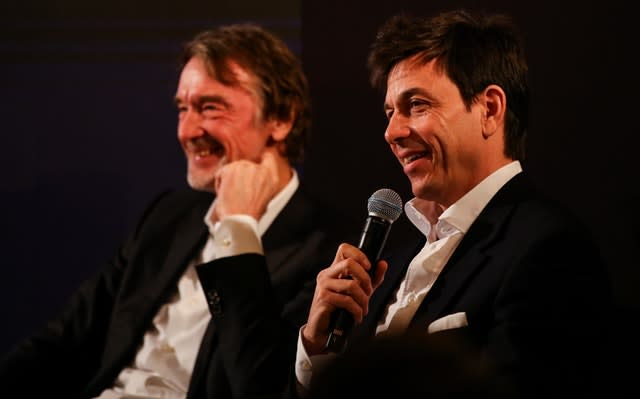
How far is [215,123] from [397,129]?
3.23 ft

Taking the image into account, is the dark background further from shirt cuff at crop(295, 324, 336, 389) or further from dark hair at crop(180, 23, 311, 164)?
shirt cuff at crop(295, 324, 336, 389)

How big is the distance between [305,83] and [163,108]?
66 cm

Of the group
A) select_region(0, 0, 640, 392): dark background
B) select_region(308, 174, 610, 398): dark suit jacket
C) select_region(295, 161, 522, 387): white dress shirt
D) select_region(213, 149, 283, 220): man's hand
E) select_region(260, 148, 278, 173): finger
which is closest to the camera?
select_region(308, 174, 610, 398): dark suit jacket

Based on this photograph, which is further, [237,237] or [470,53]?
[237,237]

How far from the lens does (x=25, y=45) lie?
3119 mm

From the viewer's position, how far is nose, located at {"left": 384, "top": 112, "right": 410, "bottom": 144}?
5.62 ft

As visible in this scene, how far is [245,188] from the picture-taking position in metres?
2.37

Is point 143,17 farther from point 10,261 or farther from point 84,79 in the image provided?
point 10,261

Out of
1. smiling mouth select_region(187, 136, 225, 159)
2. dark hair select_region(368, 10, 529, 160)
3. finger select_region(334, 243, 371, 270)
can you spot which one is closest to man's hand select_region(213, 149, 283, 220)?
smiling mouth select_region(187, 136, 225, 159)

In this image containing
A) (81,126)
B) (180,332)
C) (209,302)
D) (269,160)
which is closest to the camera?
(209,302)

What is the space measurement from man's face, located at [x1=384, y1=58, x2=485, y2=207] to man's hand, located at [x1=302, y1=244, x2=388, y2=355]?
24 cm

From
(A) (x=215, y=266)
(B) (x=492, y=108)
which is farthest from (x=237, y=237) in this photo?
(B) (x=492, y=108)

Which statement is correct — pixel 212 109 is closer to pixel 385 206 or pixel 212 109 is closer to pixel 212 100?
pixel 212 100

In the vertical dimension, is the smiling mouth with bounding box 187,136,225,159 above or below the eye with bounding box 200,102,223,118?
below
